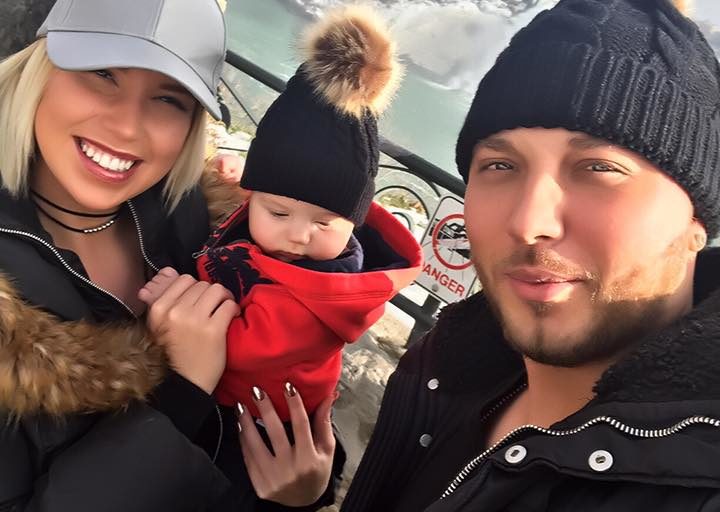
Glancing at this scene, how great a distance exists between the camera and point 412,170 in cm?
307

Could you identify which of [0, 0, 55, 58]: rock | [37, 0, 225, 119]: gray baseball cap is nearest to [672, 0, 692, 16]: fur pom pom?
[37, 0, 225, 119]: gray baseball cap

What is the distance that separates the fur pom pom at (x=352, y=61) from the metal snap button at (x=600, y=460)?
1.24 m

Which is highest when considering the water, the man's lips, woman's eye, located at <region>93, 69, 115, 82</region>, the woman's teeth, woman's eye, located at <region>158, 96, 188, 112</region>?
the water

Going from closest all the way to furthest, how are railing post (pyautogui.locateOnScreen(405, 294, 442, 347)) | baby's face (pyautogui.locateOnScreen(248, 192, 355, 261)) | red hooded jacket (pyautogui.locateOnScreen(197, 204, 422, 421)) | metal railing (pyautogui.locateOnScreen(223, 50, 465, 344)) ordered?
red hooded jacket (pyautogui.locateOnScreen(197, 204, 422, 421))
baby's face (pyautogui.locateOnScreen(248, 192, 355, 261))
metal railing (pyautogui.locateOnScreen(223, 50, 465, 344))
railing post (pyautogui.locateOnScreen(405, 294, 442, 347))

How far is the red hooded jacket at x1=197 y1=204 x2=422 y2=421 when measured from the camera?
5.76 ft

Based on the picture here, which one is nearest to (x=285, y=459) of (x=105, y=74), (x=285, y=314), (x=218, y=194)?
(x=285, y=314)

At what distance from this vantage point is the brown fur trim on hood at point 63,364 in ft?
4.02

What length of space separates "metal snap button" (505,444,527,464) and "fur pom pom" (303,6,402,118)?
45.5 inches

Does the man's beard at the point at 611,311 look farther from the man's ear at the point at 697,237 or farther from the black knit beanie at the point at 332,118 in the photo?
the black knit beanie at the point at 332,118

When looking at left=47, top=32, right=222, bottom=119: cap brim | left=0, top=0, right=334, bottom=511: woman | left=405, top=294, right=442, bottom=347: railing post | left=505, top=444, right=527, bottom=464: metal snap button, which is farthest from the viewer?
left=405, top=294, right=442, bottom=347: railing post

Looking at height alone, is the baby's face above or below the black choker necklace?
above

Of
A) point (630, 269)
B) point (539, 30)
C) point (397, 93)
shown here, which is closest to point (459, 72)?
point (397, 93)

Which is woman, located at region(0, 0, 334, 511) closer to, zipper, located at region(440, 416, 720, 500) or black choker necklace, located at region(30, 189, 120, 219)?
black choker necklace, located at region(30, 189, 120, 219)

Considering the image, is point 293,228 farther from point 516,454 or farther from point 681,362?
point 681,362
